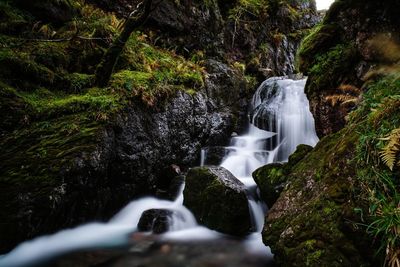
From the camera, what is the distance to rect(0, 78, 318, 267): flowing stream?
466 cm

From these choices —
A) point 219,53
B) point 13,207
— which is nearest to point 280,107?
point 219,53

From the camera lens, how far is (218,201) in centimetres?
544

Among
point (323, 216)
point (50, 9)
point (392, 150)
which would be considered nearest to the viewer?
point (392, 150)

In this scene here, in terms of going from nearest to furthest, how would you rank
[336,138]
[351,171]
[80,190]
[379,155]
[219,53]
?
[379,155], [351,171], [336,138], [80,190], [219,53]

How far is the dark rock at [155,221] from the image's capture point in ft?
18.0

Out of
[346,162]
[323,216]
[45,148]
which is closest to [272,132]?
[346,162]

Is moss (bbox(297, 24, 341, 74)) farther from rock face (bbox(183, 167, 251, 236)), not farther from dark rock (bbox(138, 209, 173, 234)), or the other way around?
dark rock (bbox(138, 209, 173, 234))

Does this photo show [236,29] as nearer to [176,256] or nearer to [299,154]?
[299,154]

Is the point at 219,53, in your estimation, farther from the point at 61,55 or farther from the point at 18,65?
the point at 18,65

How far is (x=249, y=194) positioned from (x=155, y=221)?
82.0 inches

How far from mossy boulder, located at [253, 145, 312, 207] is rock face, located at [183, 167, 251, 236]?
0.47 meters

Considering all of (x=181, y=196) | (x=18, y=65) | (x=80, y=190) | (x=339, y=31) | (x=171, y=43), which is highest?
(x=171, y=43)

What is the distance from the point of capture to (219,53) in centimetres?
1281

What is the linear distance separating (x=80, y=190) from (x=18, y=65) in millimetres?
3037
